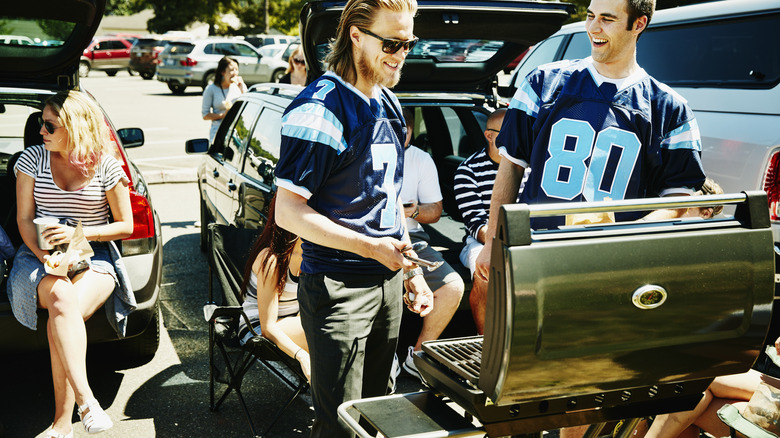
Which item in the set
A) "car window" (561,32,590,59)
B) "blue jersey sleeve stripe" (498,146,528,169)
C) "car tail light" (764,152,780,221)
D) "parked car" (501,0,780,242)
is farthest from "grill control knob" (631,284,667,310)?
"car window" (561,32,590,59)

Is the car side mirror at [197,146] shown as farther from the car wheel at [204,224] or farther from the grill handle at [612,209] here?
the grill handle at [612,209]

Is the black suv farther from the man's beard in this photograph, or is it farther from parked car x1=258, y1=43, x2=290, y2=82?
parked car x1=258, y1=43, x2=290, y2=82

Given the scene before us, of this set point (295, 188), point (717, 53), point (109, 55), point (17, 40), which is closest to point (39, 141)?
point (17, 40)

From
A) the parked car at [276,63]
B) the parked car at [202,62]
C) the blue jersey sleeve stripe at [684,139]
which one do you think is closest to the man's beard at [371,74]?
the blue jersey sleeve stripe at [684,139]

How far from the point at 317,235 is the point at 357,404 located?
1.65ft

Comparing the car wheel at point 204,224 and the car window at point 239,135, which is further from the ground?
the car window at point 239,135

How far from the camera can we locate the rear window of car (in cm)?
2314

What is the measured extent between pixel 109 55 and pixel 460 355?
33.6m

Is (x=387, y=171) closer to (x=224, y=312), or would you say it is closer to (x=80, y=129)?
(x=224, y=312)

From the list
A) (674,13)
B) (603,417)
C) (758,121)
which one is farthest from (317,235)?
(674,13)

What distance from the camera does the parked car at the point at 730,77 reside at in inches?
167

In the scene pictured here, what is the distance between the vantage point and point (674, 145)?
2.35 metres

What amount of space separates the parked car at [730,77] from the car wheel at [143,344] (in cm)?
349

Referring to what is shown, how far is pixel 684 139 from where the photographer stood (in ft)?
7.68
